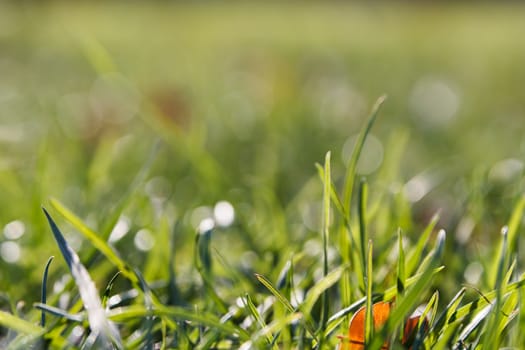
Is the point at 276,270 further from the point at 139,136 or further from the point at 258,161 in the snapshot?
the point at 139,136

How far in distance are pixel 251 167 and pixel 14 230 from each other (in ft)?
2.06

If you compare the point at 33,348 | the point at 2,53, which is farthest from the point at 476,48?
the point at 33,348

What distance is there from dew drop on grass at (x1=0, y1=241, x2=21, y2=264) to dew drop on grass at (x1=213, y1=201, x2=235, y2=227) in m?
0.26

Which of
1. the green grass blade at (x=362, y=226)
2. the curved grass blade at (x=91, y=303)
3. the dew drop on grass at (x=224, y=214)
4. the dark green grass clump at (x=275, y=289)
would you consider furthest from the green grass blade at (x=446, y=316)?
the dew drop on grass at (x=224, y=214)

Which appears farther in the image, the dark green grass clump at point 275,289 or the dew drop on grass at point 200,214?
the dew drop on grass at point 200,214

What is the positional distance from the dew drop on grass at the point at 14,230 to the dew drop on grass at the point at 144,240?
15cm

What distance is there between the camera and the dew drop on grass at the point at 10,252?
86 cm

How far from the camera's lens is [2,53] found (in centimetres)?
303

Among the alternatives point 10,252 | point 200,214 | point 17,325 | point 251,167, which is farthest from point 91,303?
point 251,167

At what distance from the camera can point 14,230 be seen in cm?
93

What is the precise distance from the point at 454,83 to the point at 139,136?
4.60 ft

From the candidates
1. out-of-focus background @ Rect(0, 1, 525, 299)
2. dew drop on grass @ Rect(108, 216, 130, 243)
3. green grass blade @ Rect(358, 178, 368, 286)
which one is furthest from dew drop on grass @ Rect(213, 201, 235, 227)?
green grass blade @ Rect(358, 178, 368, 286)

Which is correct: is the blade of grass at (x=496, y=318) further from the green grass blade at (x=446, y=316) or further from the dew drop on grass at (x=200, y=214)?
the dew drop on grass at (x=200, y=214)

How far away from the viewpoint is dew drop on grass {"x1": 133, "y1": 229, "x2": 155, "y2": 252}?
93cm
